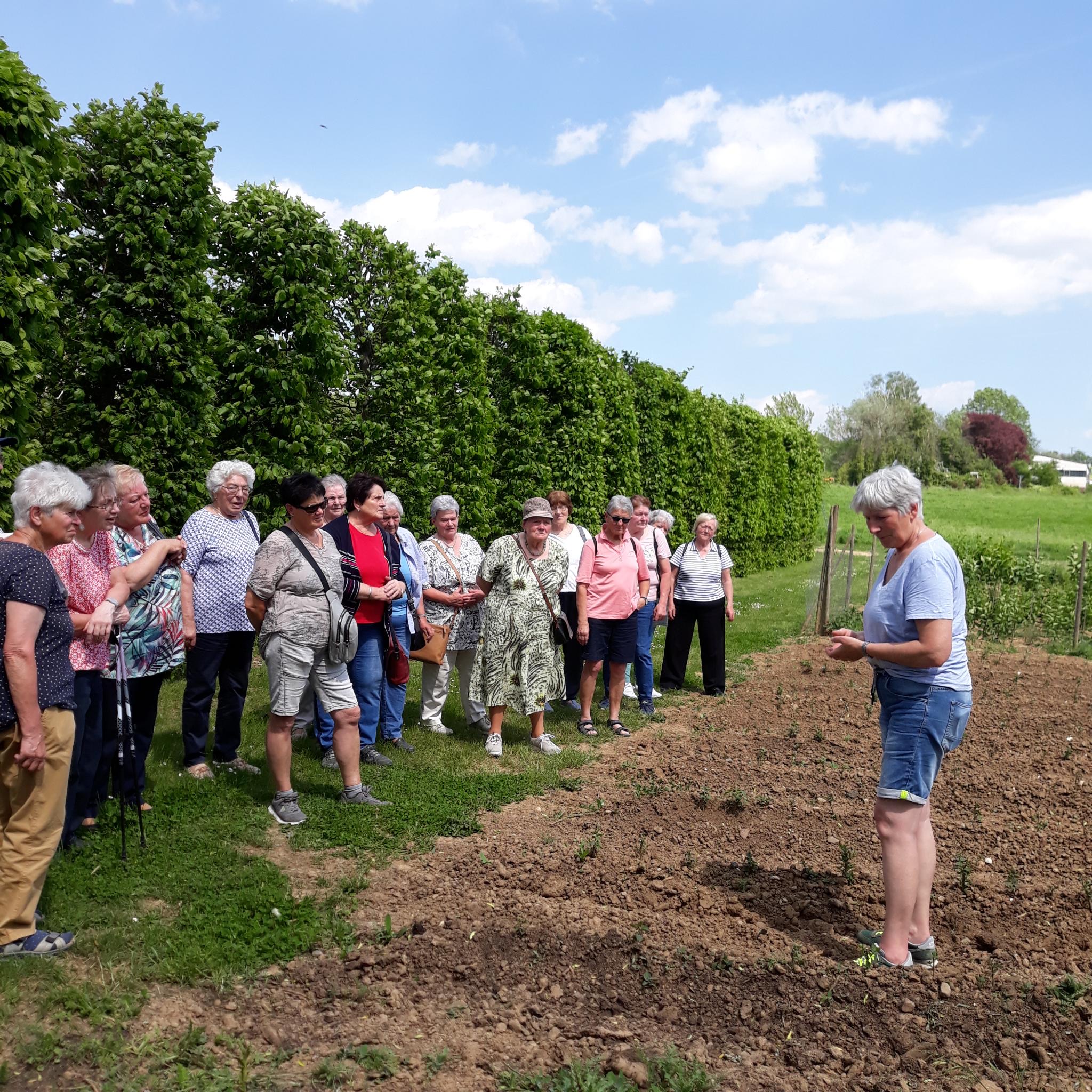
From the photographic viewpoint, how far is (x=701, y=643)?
1007 centimetres

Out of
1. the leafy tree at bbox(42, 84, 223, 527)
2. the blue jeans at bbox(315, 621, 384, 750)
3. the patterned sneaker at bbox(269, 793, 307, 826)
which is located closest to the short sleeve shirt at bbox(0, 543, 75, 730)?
the patterned sneaker at bbox(269, 793, 307, 826)

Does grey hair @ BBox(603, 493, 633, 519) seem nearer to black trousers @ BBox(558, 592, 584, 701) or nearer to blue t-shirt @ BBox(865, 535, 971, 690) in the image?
black trousers @ BBox(558, 592, 584, 701)

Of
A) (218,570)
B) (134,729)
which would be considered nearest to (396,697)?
(218,570)

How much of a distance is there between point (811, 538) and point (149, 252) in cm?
2448

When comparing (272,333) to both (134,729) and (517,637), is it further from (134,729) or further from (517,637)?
(134,729)

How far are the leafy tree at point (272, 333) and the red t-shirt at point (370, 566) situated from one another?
10.1ft

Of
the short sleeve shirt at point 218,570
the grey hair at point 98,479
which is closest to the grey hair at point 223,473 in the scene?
the short sleeve shirt at point 218,570

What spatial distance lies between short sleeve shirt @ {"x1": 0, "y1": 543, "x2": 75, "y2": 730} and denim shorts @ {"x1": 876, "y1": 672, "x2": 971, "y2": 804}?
11.4 feet

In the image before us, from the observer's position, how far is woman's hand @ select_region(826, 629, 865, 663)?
3.98 metres

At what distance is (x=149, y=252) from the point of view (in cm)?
816

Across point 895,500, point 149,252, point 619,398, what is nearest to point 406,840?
point 895,500

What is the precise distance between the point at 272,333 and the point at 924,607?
729 cm

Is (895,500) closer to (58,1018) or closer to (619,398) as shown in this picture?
(58,1018)

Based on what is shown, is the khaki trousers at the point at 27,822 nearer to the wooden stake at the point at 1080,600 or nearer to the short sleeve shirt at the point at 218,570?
the short sleeve shirt at the point at 218,570
